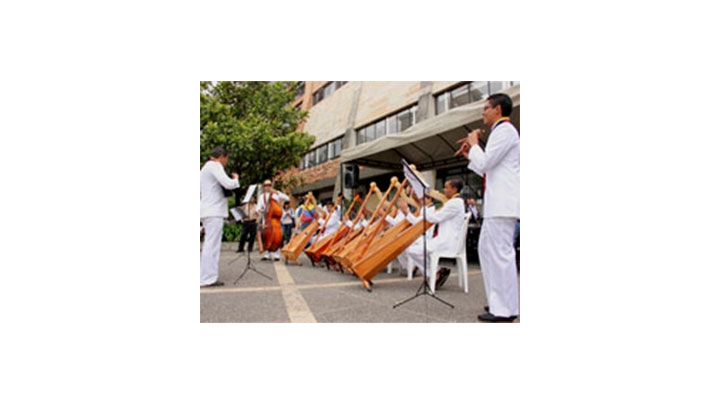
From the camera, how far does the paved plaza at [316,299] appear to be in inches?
106

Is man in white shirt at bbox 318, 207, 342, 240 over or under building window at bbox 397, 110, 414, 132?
under

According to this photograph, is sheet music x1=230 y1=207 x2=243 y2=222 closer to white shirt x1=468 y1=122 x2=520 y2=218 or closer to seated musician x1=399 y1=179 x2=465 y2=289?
seated musician x1=399 y1=179 x2=465 y2=289

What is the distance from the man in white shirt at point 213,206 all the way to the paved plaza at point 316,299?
0.08m

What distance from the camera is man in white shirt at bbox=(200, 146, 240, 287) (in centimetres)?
318

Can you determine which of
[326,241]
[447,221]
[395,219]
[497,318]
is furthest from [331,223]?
[497,318]

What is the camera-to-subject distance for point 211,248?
3.33 m

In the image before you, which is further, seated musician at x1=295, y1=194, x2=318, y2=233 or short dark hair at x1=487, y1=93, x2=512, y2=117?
seated musician at x1=295, y1=194, x2=318, y2=233

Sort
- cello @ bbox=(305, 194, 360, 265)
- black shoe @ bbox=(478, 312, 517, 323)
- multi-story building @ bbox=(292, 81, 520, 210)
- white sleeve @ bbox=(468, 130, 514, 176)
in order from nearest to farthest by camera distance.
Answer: white sleeve @ bbox=(468, 130, 514, 176)
black shoe @ bbox=(478, 312, 517, 323)
multi-story building @ bbox=(292, 81, 520, 210)
cello @ bbox=(305, 194, 360, 265)

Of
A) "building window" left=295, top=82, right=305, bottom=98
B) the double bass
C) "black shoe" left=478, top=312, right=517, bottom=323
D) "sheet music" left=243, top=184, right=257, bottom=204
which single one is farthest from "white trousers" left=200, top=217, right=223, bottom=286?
"black shoe" left=478, top=312, right=517, bottom=323

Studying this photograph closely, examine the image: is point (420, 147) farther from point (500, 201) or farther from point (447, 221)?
point (500, 201)

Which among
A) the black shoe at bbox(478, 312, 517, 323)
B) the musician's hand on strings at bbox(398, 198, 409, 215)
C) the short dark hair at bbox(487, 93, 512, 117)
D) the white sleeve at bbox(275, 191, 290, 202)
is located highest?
the short dark hair at bbox(487, 93, 512, 117)

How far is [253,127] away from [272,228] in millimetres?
1180

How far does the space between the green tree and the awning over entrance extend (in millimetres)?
655
